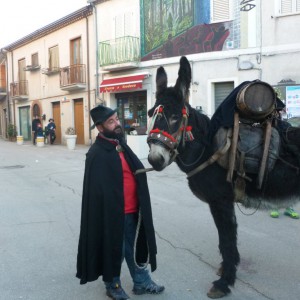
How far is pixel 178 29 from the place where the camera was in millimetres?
16000

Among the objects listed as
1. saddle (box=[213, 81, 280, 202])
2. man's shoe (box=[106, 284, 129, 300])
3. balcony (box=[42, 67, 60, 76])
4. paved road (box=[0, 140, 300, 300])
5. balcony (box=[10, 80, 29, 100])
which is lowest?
paved road (box=[0, 140, 300, 300])

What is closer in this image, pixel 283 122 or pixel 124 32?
pixel 283 122

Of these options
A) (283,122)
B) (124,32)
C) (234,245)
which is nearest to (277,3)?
(124,32)

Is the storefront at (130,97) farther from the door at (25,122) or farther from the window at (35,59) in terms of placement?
the door at (25,122)

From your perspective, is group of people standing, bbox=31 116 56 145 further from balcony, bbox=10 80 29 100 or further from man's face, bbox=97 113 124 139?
man's face, bbox=97 113 124 139

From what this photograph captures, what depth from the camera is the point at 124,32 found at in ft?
61.0

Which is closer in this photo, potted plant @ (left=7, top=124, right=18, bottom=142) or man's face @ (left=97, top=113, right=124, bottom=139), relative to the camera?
man's face @ (left=97, top=113, right=124, bottom=139)

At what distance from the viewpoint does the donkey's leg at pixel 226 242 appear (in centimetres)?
371

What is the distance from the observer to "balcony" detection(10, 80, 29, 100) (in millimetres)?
28623

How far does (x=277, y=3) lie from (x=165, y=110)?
1155 cm

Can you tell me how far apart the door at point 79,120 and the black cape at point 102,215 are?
1935 centimetres

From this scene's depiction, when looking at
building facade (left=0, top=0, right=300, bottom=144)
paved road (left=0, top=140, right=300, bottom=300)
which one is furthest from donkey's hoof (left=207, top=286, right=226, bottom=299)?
building facade (left=0, top=0, right=300, bottom=144)

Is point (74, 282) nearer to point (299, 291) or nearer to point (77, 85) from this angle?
point (299, 291)

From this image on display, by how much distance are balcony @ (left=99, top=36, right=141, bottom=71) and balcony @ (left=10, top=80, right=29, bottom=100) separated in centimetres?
1115
